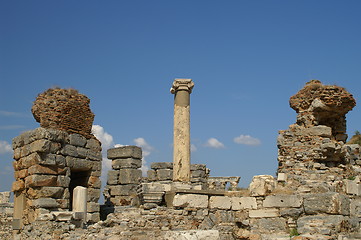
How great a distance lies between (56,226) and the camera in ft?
37.2

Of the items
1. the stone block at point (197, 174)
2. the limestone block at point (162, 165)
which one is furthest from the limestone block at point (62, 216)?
→ the stone block at point (197, 174)

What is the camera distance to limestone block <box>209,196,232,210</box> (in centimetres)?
1088

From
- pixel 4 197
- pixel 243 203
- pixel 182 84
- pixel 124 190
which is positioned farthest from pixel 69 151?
pixel 4 197

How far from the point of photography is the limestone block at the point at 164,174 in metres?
19.8

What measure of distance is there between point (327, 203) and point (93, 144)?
7773 mm

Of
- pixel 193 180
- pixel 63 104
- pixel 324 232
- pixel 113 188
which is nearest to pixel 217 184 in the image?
pixel 193 180

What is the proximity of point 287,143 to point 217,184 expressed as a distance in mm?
10606

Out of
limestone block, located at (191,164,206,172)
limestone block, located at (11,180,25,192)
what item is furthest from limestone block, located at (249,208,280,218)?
limestone block, located at (191,164,206,172)

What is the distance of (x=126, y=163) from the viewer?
1767 cm

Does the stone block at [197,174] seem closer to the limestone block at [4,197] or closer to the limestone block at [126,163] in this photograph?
the limestone block at [126,163]

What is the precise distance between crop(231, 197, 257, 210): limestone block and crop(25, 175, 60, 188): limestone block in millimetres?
5241

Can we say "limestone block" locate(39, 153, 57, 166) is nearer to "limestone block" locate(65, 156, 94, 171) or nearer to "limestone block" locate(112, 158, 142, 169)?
"limestone block" locate(65, 156, 94, 171)

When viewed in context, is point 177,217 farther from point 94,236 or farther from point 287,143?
point 287,143

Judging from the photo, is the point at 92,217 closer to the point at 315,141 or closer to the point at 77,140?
the point at 77,140
